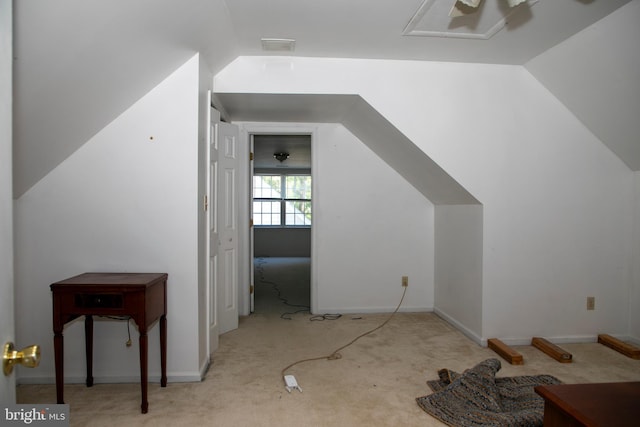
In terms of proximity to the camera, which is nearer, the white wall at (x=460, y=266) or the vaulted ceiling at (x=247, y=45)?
the vaulted ceiling at (x=247, y=45)

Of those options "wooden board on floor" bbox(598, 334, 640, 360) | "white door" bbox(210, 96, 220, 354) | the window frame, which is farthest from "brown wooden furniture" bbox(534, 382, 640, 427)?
the window frame

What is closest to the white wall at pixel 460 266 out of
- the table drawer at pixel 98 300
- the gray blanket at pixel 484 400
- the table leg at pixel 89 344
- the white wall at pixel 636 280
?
the gray blanket at pixel 484 400

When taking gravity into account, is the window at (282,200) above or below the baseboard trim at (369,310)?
above

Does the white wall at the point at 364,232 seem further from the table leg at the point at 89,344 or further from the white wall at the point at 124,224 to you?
the table leg at the point at 89,344

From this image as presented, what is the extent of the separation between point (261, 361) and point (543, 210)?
2729 mm

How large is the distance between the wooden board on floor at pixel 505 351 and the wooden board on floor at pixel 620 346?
0.95m

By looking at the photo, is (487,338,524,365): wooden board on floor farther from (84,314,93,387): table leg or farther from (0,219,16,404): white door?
(0,219,16,404): white door

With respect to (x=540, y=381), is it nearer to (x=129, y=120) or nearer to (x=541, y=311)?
(x=541, y=311)

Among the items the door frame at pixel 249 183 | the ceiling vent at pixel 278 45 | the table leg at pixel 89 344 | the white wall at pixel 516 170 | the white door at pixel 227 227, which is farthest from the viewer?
the door frame at pixel 249 183

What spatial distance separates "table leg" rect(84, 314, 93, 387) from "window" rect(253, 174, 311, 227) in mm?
7711

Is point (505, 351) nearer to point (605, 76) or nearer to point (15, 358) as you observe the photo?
point (605, 76)

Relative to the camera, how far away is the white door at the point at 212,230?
3.02 metres

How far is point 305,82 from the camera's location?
3.33 metres

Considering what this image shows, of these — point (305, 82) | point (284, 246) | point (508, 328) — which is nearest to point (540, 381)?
point (508, 328)
